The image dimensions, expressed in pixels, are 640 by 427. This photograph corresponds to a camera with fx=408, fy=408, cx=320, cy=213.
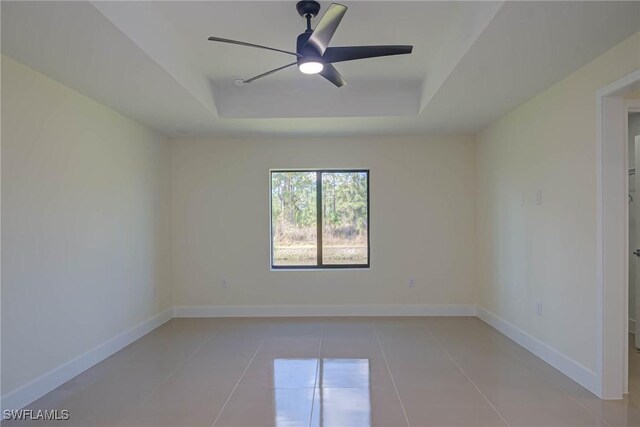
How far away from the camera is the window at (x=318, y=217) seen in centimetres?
540

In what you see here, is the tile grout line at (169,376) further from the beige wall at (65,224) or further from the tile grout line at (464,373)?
the tile grout line at (464,373)

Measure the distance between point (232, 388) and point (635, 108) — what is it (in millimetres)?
3518

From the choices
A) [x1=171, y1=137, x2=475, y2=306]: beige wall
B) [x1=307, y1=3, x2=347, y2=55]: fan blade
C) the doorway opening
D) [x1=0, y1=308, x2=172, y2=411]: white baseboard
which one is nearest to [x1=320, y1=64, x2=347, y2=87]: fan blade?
[x1=307, y1=3, x2=347, y2=55]: fan blade

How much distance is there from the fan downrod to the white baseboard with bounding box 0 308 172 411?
9.97 feet

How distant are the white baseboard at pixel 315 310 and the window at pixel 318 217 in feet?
1.90

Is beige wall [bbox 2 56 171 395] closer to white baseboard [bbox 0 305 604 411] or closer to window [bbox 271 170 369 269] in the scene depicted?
white baseboard [bbox 0 305 604 411]

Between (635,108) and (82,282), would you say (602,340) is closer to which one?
(635,108)

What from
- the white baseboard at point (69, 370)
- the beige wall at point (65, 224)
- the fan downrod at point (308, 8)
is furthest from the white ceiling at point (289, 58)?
the white baseboard at point (69, 370)

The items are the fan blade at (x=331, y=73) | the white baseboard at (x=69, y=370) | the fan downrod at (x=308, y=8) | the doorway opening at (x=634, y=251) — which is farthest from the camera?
the doorway opening at (x=634, y=251)

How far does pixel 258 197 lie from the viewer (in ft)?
17.4

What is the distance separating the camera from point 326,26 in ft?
7.51

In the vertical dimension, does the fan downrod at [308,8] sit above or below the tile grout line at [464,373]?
above

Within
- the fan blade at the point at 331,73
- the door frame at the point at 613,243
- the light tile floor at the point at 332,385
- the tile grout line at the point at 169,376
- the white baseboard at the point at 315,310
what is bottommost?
the tile grout line at the point at 169,376

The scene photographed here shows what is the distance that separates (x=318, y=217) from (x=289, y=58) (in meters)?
2.41
